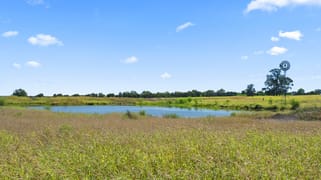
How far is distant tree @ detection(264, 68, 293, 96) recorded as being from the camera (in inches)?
3875

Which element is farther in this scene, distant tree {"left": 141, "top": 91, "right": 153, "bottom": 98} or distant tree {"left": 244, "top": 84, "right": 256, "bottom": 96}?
distant tree {"left": 141, "top": 91, "right": 153, "bottom": 98}

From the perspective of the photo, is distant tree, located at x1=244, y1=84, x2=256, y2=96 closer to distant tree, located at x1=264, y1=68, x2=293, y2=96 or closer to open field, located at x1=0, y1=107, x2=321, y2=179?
distant tree, located at x1=264, y1=68, x2=293, y2=96

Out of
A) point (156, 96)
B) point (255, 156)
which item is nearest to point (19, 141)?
point (255, 156)

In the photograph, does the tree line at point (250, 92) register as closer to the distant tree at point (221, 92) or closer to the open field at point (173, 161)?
the distant tree at point (221, 92)

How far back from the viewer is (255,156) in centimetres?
506

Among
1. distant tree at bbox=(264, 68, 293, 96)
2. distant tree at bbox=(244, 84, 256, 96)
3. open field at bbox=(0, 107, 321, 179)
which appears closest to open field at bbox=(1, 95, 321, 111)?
distant tree at bbox=(264, 68, 293, 96)

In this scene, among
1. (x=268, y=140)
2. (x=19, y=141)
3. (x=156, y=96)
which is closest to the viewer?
(x=268, y=140)

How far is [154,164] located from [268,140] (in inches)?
119

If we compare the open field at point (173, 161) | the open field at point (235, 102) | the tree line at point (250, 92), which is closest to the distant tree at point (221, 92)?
the tree line at point (250, 92)

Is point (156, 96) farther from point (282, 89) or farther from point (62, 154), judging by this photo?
point (62, 154)

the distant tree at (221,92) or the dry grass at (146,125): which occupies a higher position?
the distant tree at (221,92)

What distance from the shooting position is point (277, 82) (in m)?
103

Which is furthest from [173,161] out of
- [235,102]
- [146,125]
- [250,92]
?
[250,92]

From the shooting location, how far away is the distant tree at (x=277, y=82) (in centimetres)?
9844
